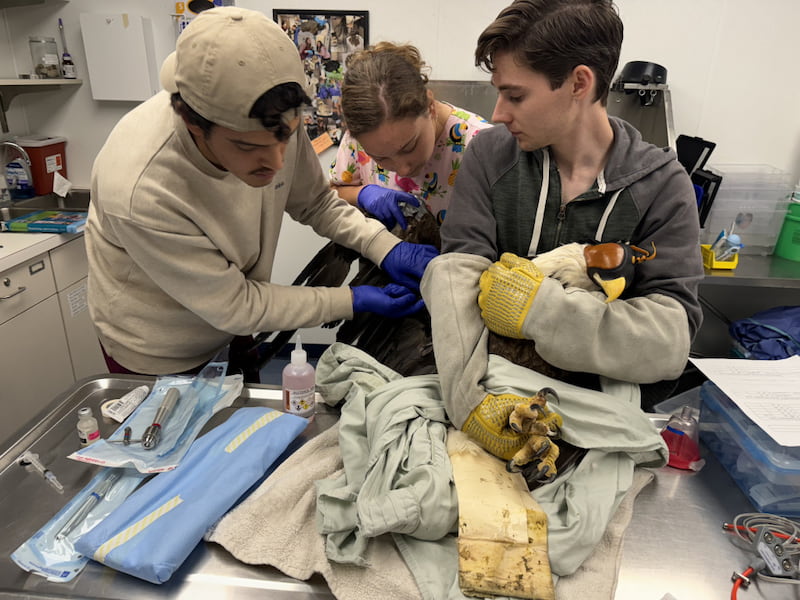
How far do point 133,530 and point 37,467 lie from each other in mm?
311

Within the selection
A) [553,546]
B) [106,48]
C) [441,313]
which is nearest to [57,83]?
[106,48]

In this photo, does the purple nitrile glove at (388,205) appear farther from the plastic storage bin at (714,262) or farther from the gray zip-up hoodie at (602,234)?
the plastic storage bin at (714,262)

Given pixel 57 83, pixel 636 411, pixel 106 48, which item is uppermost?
pixel 106 48

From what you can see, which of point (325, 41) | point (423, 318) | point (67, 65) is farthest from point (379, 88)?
point (67, 65)

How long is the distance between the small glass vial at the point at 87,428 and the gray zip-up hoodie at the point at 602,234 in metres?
0.80

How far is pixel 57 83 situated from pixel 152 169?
2308 millimetres

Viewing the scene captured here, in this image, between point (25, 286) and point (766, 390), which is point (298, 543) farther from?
point (25, 286)

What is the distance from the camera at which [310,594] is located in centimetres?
77

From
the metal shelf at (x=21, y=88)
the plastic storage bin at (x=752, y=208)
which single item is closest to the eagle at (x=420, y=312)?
the plastic storage bin at (x=752, y=208)

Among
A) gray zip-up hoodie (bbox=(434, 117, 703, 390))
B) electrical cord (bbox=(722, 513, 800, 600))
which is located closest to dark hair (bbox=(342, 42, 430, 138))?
gray zip-up hoodie (bbox=(434, 117, 703, 390))

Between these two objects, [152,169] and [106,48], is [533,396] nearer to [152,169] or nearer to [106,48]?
[152,169]

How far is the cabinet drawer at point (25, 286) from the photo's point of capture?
2252 mm

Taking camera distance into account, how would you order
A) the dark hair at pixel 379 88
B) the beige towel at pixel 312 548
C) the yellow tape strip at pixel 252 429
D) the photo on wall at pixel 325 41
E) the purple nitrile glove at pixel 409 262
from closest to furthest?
1. the beige towel at pixel 312 548
2. the yellow tape strip at pixel 252 429
3. the dark hair at pixel 379 88
4. the purple nitrile glove at pixel 409 262
5. the photo on wall at pixel 325 41

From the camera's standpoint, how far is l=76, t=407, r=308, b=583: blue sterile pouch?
2.55ft
